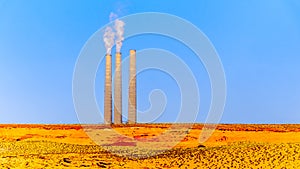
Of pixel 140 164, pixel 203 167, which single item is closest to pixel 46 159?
pixel 140 164

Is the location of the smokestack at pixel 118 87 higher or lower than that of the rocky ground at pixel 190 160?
higher

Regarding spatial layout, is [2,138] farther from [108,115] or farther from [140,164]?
[140,164]

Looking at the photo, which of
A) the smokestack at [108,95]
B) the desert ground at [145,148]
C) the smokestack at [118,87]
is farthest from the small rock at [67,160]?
the smokestack at [118,87]

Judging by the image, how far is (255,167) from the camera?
80.0 feet

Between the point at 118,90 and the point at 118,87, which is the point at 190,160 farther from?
the point at 118,87

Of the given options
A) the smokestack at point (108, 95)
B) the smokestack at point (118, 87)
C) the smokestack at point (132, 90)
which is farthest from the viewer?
the smokestack at point (118, 87)

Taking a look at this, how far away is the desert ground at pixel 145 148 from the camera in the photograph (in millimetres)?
25594

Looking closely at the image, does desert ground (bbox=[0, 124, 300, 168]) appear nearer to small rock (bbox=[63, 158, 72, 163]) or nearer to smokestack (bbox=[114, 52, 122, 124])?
small rock (bbox=[63, 158, 72, 163])

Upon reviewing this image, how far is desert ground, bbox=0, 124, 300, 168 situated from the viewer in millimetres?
25594

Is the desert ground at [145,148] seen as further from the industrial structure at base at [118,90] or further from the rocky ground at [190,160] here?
the industrial structure at base at [118,90]

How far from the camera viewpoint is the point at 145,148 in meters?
33.7

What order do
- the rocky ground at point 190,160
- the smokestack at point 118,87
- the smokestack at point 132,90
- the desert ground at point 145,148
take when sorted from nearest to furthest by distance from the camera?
the rocky ground at point 190,160 < the desert ground at point 145,148 < the smokestack at point 132,90 < the smokestack at point 118,87

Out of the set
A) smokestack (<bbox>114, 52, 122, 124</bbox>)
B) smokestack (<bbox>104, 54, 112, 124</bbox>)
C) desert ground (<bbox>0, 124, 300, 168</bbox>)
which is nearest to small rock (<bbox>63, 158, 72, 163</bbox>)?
desert ground (<bbox>0, 124, 300, 168</bbox>)

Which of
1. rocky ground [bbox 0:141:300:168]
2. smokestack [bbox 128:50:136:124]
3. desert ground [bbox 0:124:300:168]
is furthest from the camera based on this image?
smokestack [bbox 128:50:136:124]
